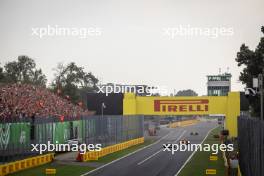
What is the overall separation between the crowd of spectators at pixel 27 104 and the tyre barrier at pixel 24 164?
12.9 ft

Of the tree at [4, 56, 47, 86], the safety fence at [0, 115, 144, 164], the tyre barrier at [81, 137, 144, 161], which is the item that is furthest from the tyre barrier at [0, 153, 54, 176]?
the tree at [4, 56, 47, 86]

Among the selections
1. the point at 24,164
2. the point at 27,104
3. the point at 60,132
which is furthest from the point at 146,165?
the point at 27,104

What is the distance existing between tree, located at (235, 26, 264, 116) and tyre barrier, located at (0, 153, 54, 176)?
77.8ft

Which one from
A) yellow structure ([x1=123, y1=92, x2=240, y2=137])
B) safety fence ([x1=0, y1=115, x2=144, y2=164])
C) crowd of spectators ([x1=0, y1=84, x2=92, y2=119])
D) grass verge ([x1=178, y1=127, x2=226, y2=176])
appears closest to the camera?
grass verge ([x1=178, y1=127, x2=226, y2=176])

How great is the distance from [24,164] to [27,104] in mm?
13824

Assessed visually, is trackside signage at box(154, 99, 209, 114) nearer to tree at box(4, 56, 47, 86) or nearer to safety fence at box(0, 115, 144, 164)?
safety fence at box(0, 115, 144, 164)

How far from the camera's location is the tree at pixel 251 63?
171 feet

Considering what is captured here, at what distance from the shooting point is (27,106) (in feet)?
156

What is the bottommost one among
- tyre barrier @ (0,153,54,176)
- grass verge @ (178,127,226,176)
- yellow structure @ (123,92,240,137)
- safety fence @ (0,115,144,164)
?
grass verge @ (178,127,226,176)

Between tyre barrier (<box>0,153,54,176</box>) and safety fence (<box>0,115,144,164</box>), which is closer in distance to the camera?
tyre barrier (<box>0,153,54,176</box>)

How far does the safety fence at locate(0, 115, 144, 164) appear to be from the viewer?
33.7 m

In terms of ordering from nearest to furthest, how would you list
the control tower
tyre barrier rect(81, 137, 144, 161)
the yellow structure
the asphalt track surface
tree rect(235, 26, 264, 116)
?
1. the asphalt track surface
2. tyre barrier rect(81, 137, 144, 161)
3. tree rect(235, 26, 264, 116)
4. the yellow structure
5. the control tower

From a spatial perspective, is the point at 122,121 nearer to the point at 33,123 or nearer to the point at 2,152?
the point at 33,123

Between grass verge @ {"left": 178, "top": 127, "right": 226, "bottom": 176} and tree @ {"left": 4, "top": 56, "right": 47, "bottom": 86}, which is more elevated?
tree @ {"left": 4, "top": 56, "right": 47, "bottom": 86}
